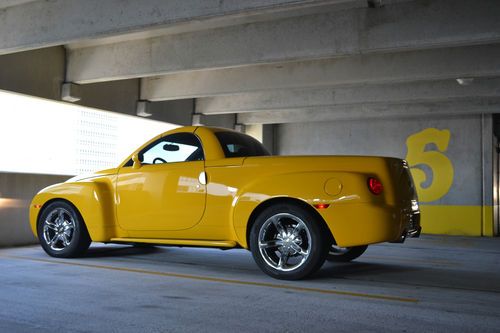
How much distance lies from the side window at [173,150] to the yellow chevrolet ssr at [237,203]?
13 millimetres

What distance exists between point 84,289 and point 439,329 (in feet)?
10.5

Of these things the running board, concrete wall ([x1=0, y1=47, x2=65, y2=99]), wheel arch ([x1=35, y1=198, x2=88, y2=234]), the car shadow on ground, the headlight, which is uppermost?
concrete wall ([x1=0, y1=47, x2=65, y2=99])

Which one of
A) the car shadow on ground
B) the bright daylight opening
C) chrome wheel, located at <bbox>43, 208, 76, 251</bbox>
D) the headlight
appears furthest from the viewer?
the bright daylight opening

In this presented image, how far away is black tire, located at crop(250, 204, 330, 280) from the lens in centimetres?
549

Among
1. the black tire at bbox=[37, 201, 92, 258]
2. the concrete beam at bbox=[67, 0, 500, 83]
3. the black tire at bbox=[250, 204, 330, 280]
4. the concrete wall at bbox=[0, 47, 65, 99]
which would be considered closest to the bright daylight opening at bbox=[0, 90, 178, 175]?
the concrete wall at bbox=[0, 47, 65, 99]

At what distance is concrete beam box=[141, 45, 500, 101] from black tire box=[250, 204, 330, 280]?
5948mm

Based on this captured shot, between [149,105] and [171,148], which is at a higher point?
[149,105]

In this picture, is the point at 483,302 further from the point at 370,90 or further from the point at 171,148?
the point at 370,90

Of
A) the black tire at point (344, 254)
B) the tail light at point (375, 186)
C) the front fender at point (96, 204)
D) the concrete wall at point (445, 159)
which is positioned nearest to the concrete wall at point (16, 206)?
the front fender at point (96, 204)

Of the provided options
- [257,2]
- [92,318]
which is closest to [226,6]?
[257,2]

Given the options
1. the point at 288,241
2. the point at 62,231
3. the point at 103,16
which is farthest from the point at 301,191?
the point at 103,16

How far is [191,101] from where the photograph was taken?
15.5 m

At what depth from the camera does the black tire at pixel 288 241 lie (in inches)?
216

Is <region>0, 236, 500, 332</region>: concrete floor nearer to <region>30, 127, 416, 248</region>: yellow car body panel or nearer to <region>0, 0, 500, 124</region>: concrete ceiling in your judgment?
<region>30, 127, 416, 248</region>: yellow car body panel
